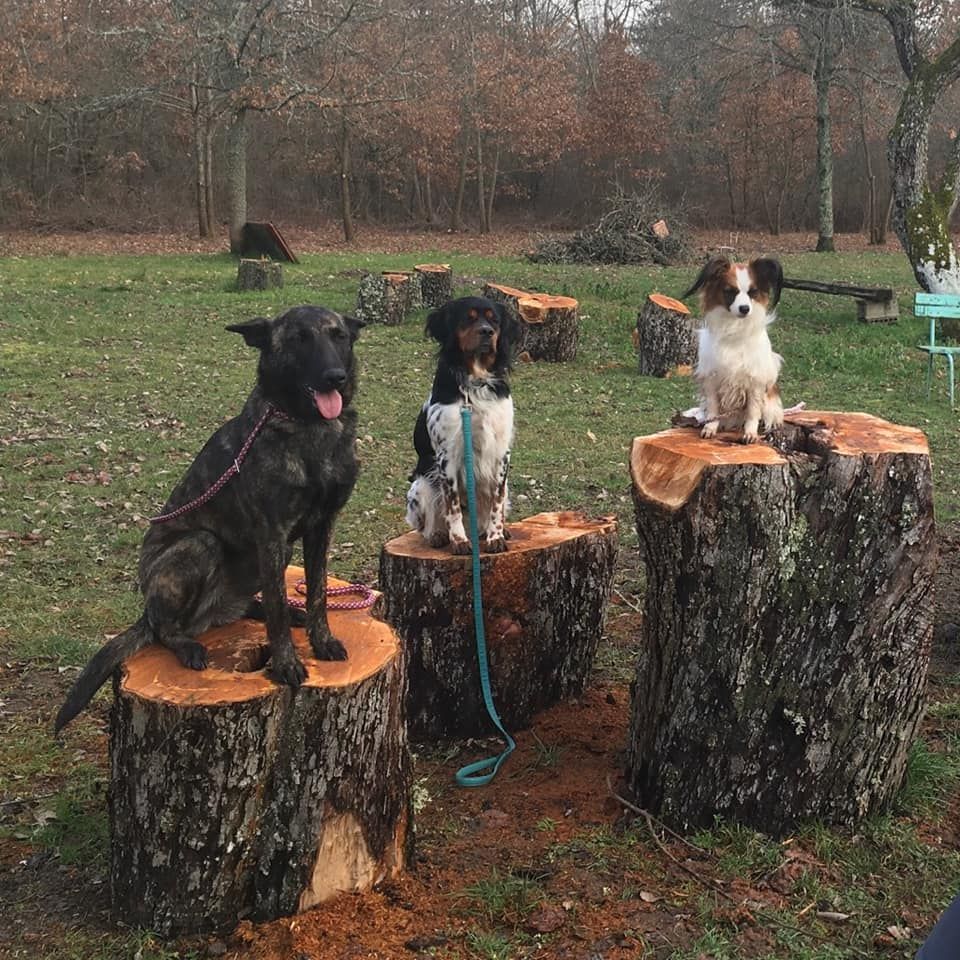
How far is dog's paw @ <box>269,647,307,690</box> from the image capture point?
10.9 ft

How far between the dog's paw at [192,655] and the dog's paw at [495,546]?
167 cm

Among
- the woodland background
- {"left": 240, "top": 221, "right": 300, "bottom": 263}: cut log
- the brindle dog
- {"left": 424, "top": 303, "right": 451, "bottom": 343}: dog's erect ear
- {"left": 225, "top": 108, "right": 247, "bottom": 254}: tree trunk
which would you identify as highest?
the woodland background

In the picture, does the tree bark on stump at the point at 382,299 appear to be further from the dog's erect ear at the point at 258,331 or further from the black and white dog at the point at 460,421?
the dog's erect ear at the point at 258,331

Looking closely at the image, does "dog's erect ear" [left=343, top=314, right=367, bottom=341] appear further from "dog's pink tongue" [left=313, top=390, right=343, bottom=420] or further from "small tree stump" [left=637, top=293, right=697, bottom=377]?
"small tree stump" [left=637, top=293, right=697, bottom=377]

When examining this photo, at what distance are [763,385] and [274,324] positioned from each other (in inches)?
89.1

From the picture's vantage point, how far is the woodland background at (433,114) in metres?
27.3

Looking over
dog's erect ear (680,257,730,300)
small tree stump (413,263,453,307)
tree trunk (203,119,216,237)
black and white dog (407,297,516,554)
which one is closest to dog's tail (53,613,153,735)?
black and white dog (407,297,516,554)

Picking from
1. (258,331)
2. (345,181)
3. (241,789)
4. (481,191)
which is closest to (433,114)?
(481,191)

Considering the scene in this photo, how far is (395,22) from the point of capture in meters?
34.1

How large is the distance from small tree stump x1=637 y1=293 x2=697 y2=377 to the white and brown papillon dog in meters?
9.34

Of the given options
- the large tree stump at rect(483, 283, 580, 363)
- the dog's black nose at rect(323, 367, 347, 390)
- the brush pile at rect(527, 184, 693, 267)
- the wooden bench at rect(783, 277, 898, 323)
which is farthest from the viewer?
the brush pile at rect(527, 184, 693, 267)

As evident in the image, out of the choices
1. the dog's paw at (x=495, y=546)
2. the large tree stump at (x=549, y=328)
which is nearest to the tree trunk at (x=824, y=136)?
the large tree stump at (x=549, y=328)

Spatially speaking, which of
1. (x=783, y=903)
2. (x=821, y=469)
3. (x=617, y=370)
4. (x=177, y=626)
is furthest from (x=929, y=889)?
(x=617, y=370)

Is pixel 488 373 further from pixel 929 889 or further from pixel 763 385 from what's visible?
pixel 929 889
